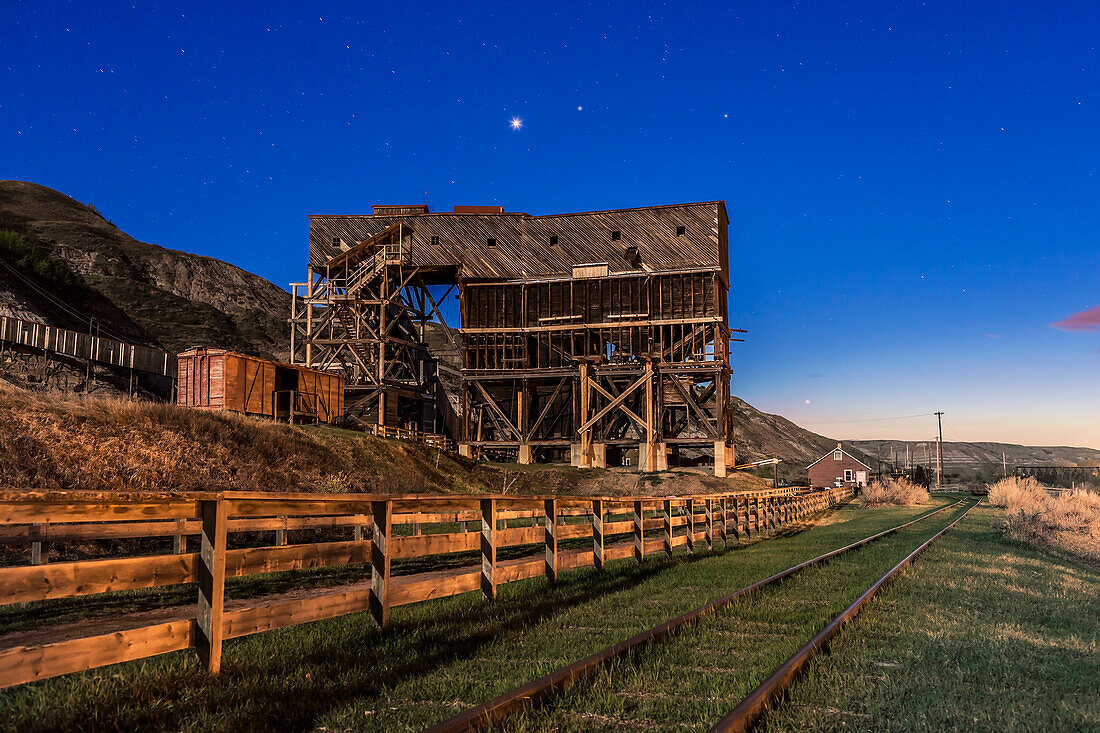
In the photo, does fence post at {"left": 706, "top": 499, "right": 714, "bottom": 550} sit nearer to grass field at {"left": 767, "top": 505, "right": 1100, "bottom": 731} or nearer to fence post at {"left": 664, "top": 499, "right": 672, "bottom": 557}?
fence post at {"left": 664, "top": 499, "right": 672, "bottom": 557}

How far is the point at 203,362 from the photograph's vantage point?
36594 millimetres

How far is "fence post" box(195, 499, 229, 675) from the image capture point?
5.42 m

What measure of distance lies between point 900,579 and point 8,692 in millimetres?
11288

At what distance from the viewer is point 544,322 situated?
52.1 m

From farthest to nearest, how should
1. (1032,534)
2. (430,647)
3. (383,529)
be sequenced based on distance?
(1032,534), (383,529), (430,647)

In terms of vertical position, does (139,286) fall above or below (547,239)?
above

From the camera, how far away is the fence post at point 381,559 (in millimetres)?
7066

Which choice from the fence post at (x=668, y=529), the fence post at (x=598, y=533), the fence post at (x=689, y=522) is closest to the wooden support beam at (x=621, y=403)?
the fence post at (x=689, y=522)

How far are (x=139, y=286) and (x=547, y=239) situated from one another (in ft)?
188

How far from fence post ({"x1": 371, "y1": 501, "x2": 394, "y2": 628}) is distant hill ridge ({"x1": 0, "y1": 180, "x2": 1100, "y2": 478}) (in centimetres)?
5090

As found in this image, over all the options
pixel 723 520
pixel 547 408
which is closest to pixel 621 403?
pixel 547 408

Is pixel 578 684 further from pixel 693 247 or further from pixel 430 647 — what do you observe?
pixel 693 247

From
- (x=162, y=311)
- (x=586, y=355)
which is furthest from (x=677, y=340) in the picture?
(x=162, y=311)

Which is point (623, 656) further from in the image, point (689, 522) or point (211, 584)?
point (689, 522)
